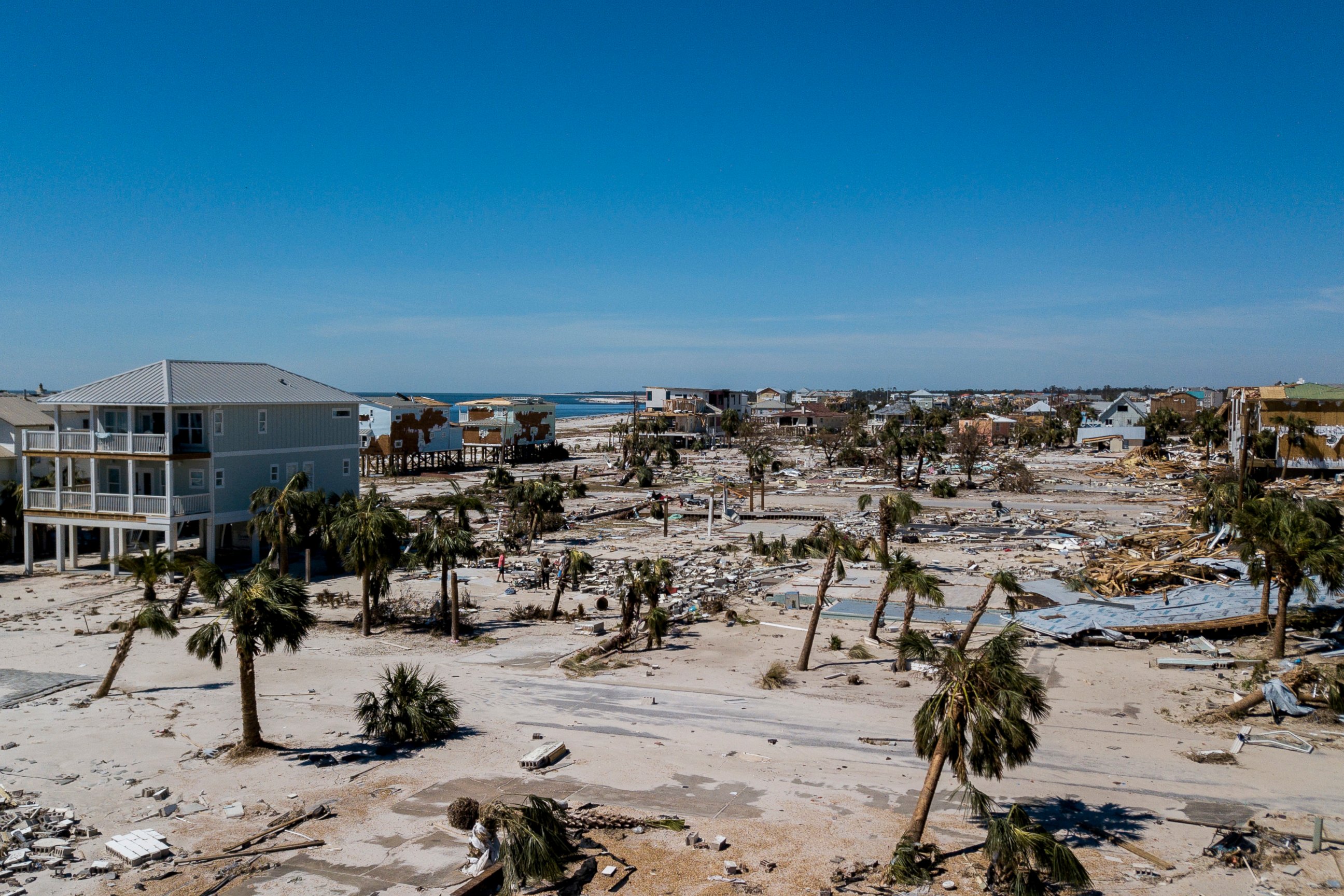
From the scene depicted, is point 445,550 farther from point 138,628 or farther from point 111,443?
point 111,443

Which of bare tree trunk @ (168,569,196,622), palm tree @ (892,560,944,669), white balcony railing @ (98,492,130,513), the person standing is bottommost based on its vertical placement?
the person standing

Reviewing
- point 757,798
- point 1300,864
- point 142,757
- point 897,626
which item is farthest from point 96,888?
point 897,626

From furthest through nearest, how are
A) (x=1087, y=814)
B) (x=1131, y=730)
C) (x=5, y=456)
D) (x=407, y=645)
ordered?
(x=5, y=456)
(x=407, y=645)
(x=1131, y=730)
(x=1087, y=814)

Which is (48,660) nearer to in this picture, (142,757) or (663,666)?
(142,757)

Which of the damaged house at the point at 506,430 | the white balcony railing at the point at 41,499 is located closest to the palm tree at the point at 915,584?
the white balcony railing at the point at 41,499

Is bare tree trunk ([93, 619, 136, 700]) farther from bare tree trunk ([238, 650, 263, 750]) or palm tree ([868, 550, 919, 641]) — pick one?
palm tree ([868, 550, 919, 641])

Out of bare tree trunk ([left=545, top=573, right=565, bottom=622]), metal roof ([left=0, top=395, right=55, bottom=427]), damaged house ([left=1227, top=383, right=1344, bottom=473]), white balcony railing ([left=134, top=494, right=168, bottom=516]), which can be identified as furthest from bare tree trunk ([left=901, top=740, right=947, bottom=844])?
→ damaged house ([left=1227, top=383, right=1344, bottom=473])
